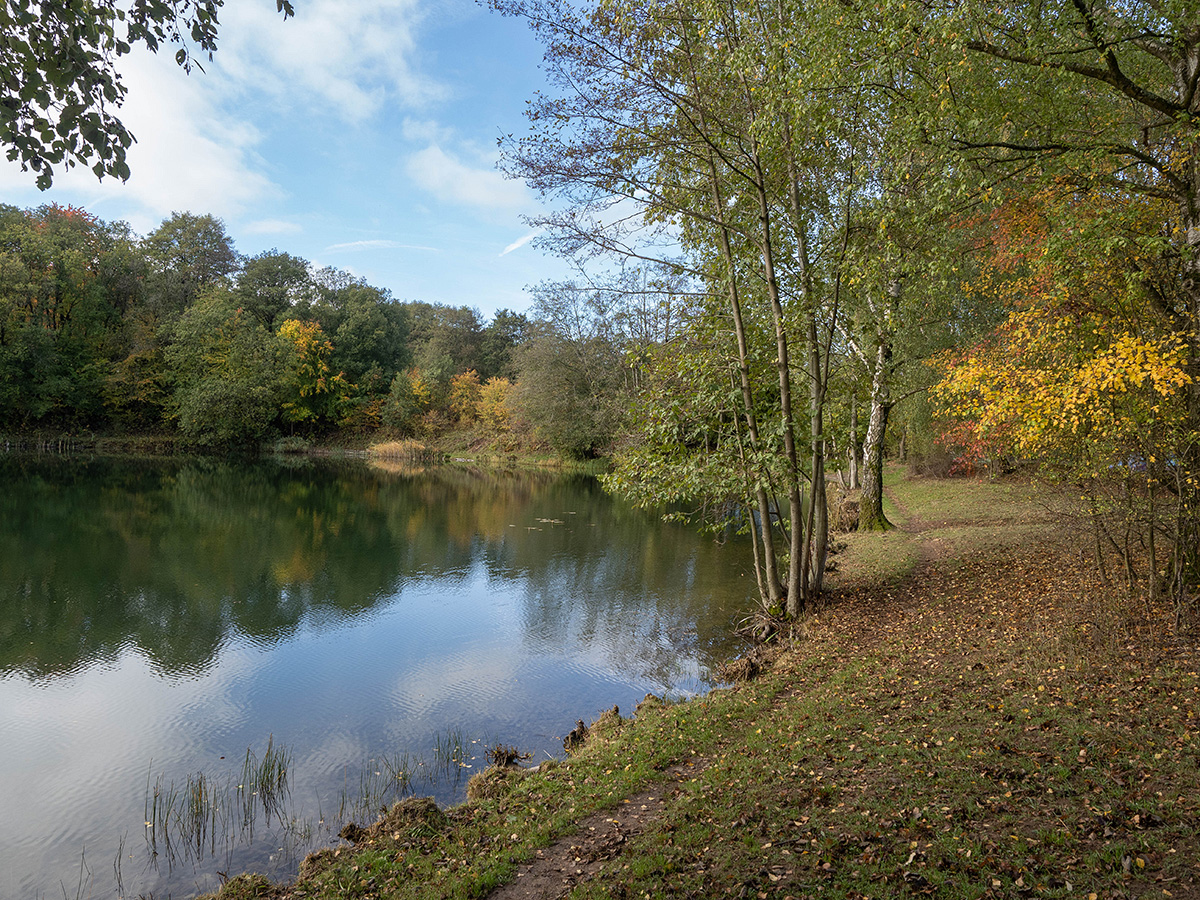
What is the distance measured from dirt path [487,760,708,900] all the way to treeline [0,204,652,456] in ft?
125

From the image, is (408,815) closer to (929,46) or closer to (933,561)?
(929,46)

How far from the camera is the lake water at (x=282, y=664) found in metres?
6.84

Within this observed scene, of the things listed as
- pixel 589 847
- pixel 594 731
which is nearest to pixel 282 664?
pixel 594 731

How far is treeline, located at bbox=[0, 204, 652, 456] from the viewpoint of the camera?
5078 cm

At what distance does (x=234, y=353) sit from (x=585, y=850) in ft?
206

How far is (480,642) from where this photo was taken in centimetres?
1290

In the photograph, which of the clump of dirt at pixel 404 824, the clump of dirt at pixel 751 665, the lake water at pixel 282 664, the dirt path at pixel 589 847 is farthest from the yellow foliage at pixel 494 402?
the dirt path at pixel 589 847

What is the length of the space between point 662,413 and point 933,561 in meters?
7.14

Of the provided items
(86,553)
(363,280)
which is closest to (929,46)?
(86,553)

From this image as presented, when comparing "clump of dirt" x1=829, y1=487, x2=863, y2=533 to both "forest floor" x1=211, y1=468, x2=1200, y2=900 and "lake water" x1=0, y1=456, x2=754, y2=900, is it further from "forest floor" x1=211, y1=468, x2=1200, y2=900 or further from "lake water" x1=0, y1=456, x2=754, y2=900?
"forest floor" x1=211, y1=468, x2=1200, y2=900

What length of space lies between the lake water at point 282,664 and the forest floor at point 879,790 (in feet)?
5.53

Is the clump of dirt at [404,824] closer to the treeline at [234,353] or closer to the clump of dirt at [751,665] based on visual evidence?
the clump of dirt at [751,665]

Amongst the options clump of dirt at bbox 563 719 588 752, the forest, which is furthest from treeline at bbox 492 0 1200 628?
clump of dirt at bbox 563 719 588 752

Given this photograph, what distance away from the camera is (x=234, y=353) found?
2293 inches
